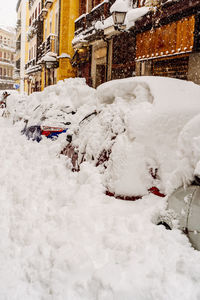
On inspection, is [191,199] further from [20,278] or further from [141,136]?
[20,278]

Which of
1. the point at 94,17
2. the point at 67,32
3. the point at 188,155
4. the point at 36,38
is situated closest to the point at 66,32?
the point at 67,32

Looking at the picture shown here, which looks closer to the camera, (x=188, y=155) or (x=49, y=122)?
(x=188, y=155)

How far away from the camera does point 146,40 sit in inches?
421

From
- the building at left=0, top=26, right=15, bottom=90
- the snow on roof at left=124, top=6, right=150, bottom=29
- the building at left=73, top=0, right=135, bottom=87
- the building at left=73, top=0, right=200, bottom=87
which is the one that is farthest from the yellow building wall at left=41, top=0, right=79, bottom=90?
the building at left=0, top=26, right=15, bottom=90

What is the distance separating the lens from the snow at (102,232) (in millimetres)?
2418

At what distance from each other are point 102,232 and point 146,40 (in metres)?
9.02

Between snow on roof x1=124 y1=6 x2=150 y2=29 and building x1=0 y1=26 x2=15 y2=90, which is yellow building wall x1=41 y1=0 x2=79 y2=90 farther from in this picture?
building x1=0 y1=26 x2=15 y2=90

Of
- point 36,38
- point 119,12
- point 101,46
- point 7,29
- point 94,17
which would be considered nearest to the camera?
point 119,12

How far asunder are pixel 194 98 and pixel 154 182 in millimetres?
1176

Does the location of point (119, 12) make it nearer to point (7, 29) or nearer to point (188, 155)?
point (188, 155)

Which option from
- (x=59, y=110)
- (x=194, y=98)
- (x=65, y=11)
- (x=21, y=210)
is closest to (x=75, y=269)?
(x=21, y=210)

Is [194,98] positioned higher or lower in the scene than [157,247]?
higher

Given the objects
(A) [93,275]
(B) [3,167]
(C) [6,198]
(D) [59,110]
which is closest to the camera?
(A) [93,275]

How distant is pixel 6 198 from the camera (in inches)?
175
